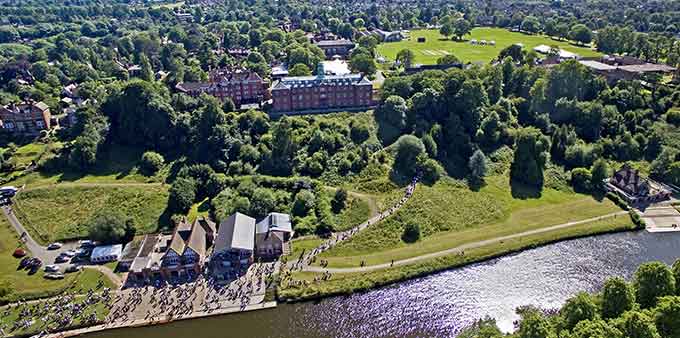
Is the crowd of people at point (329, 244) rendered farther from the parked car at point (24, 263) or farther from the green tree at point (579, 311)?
the parked car at point (24, 263)

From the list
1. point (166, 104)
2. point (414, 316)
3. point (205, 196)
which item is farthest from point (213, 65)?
point (414, 316)

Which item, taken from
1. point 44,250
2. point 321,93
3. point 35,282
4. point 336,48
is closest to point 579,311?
point 35,282

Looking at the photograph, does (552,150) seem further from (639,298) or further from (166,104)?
(166,104)

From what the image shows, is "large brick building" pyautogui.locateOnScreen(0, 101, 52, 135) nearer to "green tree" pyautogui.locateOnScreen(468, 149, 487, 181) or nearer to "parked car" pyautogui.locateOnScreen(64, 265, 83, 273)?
"parked car" pyautogui.locateOnScreen(64, 265, 83, 273)

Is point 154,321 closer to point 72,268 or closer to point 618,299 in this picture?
point 72,268

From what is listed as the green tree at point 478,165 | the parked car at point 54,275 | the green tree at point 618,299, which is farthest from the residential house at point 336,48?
the green tree at point 618,299

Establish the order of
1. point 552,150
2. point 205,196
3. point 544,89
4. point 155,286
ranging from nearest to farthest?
point 155,286 → point 205,196 → point 552,150 → point 544,89
